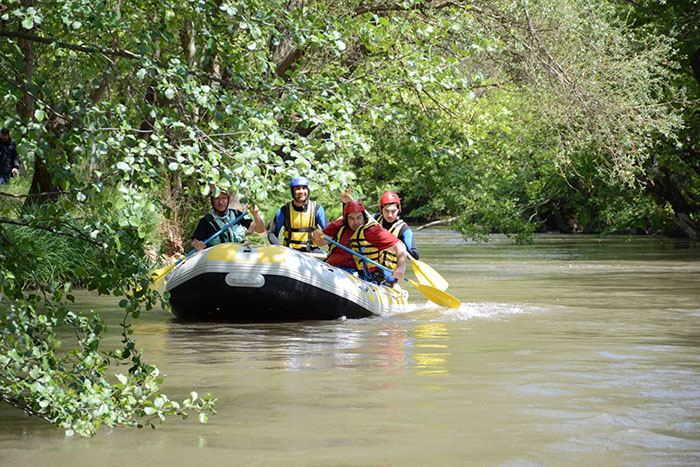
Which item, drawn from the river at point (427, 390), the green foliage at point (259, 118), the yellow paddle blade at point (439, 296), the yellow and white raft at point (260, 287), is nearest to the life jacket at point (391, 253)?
the yellow paddle blade at point (439, 296)

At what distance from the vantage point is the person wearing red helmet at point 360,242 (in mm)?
10242

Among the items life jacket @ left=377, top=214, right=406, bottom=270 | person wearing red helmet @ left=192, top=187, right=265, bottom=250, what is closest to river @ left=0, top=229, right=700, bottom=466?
life jacket @ left=377, top=214, right=406, bottom=270

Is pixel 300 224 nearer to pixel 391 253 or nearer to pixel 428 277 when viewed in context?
pixel 391 253

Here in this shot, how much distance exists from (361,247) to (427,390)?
4855 millimetres

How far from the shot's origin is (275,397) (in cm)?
561

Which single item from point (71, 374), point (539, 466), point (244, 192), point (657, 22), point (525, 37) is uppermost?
point (657, 22)

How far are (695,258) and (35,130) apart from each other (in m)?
18.6

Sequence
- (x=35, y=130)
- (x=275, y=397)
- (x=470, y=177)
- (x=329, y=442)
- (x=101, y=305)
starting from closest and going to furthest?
(x=35, y=130) < (x=329, y=442) < (x=275, y=397) < (x=101, y=305) < (x=470, y=177)

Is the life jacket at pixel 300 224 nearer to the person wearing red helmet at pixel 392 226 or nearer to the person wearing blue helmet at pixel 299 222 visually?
the person wearing blue helmet at pixel 299 222

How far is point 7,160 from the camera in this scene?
46.0ft

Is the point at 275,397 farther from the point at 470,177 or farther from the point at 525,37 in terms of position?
the point at 470,177

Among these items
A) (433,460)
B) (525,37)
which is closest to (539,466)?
(433,460)

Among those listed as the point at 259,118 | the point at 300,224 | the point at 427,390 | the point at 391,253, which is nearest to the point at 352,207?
the point at 300,224

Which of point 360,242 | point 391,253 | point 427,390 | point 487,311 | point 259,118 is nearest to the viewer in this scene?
point 259,118
